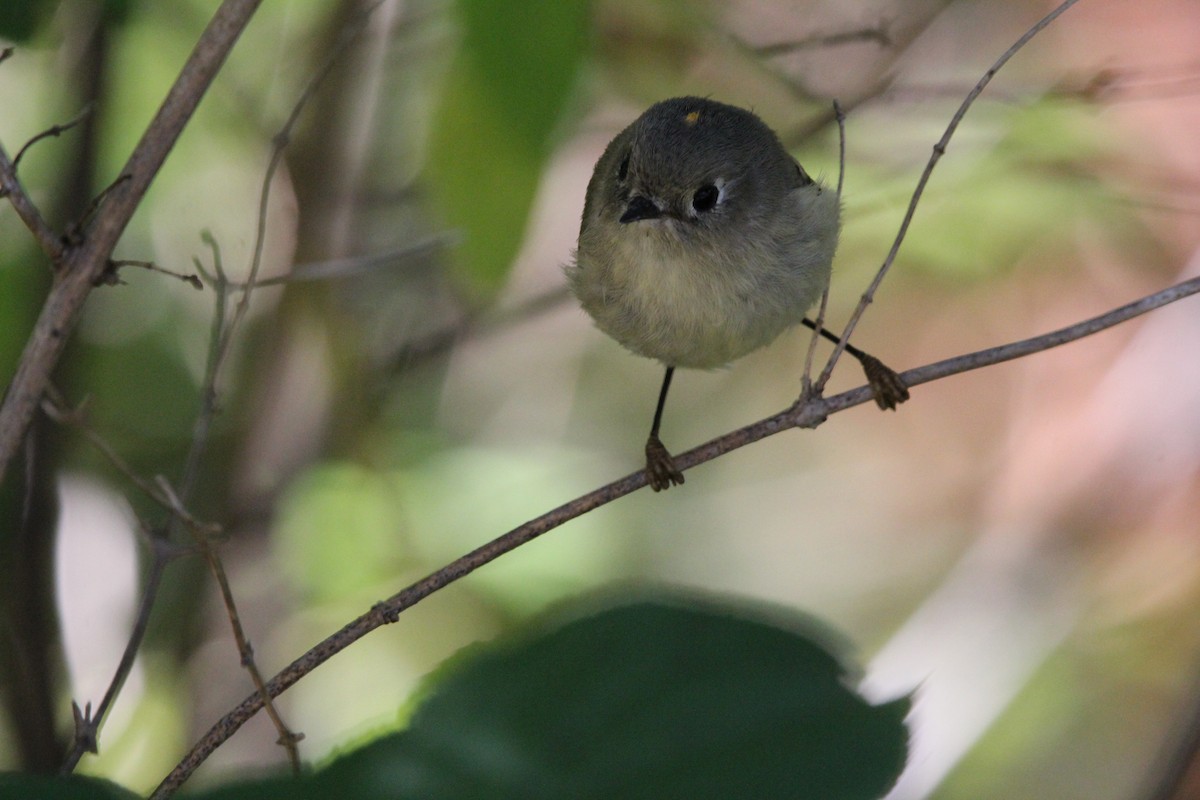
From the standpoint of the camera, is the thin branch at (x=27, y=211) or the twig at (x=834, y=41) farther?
the twig at (x=834, y=41)

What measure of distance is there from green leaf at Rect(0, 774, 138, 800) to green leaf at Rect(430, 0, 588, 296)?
0.96 metres

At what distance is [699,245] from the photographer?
1.43m

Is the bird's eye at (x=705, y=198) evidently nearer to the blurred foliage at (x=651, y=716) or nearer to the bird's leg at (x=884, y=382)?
the bird's leg at (x=884, y=382)

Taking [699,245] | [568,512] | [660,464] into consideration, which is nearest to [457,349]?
[660,464]

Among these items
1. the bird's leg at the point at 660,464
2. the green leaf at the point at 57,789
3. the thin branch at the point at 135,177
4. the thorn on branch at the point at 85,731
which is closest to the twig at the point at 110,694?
the thorn on branch at the point at 85,731

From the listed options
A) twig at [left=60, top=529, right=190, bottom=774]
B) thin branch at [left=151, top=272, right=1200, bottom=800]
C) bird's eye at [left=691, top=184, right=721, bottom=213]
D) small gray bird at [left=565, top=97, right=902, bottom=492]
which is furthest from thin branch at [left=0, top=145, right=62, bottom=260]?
bird's eye at [left=691, top=184, right=721, bottom=213]

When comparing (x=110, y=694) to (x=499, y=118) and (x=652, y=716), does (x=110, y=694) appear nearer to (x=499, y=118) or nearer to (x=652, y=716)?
(x=652, y=716)

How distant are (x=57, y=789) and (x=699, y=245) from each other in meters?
1.11

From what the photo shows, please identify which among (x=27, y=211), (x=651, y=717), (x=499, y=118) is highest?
(x=499, y=118)

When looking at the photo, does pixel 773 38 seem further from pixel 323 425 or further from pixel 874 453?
pixel 323 425

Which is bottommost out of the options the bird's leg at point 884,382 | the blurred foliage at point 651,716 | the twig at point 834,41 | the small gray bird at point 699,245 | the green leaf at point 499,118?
the blurred foliage at point 651,716

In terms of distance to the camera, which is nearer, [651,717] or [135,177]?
[651,717]

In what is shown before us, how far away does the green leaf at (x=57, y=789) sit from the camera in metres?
0.45

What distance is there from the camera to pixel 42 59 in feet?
5.21
